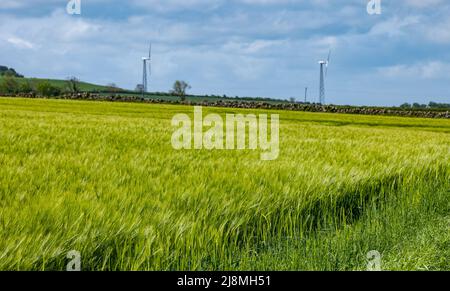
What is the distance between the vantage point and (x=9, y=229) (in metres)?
3.17

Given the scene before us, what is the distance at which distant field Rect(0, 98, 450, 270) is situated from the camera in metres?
3.31

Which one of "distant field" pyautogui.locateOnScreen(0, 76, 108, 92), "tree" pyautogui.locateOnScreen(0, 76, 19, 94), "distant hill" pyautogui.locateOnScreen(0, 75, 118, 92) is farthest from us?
"distant field" pyautogui.locateOnScreen(0, 76, 108, 92)

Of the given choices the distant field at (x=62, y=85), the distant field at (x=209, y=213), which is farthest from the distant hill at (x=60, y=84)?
the distant field at (x=209, y=213)

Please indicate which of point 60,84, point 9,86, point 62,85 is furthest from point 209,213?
point 60,84

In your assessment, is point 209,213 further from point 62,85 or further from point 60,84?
point 60,84

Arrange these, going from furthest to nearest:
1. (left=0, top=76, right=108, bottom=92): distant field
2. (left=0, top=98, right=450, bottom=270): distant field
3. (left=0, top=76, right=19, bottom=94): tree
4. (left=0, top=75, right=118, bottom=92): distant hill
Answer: (left=0, top=76, right=108, bottom=92): distant field < (left=0, top=75, right=118, bottom=92): distant hill < (left=0, top=76, right=19, bottom=94): tree < (left=0, top=98, right=450, bottom=270): distant field

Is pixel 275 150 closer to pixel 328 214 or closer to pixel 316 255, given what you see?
pixel 328 214

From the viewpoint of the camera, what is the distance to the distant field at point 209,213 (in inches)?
130

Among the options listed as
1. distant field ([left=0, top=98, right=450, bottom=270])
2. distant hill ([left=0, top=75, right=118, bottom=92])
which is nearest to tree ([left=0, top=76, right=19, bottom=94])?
distant hill ([left=0, top=75, right=118, bottom=92])

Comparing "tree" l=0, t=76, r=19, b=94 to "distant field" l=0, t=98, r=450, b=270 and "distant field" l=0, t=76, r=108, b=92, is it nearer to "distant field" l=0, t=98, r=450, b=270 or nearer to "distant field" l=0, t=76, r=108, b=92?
"distant field" l=0, t=76, r=108, b=92

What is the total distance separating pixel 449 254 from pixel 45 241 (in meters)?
3.26

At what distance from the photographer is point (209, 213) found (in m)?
4.21

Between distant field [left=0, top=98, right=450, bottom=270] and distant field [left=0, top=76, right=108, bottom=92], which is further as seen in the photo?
distant field [left=0, top=76, right=108, bottom=92]

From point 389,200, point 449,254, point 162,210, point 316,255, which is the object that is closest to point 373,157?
point 389,200
